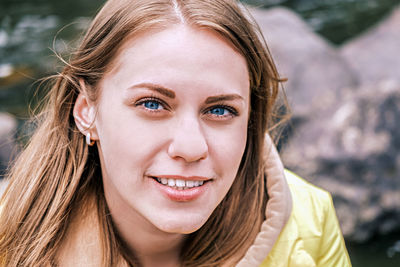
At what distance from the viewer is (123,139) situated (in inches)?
71.4

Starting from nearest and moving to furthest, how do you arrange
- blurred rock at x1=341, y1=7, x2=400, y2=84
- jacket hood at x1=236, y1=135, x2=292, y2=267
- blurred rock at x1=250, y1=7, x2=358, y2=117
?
jacket hood at x1=236, y1=135, x2=292, y2=267
blurred rock at x1=250, y1=7, x2=358, y2=117
blurred rock at x1=341, y1=7, x2=400, y2=84

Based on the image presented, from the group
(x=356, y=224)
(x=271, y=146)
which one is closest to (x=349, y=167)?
(x=356, y=224)

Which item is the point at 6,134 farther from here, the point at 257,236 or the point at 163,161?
the point at 163,161

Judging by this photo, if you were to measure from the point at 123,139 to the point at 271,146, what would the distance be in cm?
75

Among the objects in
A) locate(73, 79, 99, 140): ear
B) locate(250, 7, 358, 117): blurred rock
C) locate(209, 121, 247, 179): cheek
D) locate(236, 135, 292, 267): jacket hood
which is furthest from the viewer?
locate(250, 7, 358, 117): blurred rock

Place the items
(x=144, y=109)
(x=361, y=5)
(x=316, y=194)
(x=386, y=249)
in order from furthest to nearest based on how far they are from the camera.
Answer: (x=361, y=5), (x=386, y=249), (x=316, y=194), (x=144, y=109)

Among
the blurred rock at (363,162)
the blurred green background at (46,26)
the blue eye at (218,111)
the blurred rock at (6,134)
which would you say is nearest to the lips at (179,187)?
the blue eye at (218,111)

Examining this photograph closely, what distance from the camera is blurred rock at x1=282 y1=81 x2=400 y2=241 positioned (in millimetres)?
3887

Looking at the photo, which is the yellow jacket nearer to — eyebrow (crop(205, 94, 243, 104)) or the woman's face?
the woman's face

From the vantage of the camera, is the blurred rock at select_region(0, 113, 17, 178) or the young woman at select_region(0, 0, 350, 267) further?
the blurred rock at select_region(0, 113, 17, 178)

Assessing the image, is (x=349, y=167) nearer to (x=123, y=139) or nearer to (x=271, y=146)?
(x=271, y=146)

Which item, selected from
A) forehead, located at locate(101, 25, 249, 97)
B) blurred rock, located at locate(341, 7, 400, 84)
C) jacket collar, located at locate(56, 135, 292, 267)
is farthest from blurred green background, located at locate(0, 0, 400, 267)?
forehead, located at locate(101, 25, 249, 97)

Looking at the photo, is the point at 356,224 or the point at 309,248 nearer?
the point at 309,248

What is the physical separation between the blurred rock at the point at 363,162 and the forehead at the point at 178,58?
90.0 inches
